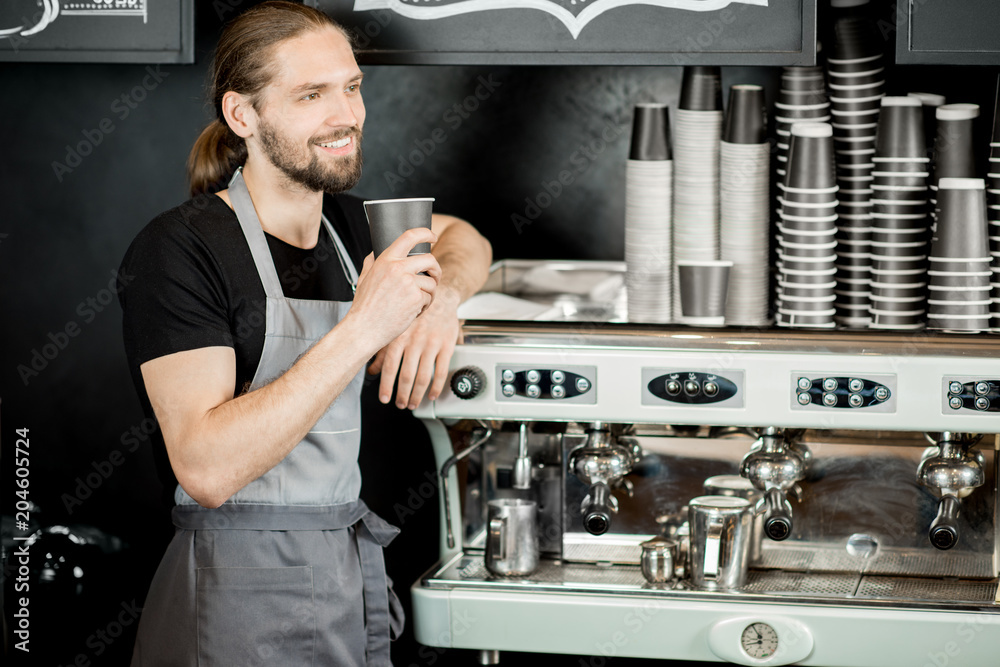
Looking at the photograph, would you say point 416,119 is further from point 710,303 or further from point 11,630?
point 11,630

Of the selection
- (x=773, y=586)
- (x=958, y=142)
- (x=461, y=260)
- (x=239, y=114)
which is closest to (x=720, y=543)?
(x=773, y=586)

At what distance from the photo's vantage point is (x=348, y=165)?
153cm

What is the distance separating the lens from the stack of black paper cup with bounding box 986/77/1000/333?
1.70 m

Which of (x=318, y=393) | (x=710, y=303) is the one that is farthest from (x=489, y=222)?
(x=318, y=393)

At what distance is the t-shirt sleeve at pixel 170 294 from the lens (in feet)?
4.45

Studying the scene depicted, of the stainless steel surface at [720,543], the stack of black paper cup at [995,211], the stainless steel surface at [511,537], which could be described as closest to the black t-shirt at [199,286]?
the stainless steel surface at [511,537]

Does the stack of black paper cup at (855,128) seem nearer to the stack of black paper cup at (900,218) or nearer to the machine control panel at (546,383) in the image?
the stack of black paper cup at (900,218)

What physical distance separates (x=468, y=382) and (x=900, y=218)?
76 cm

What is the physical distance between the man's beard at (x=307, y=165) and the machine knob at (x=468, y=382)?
352mm

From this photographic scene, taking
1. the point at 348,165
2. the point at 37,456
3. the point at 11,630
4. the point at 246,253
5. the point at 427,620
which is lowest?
the point at 11,630

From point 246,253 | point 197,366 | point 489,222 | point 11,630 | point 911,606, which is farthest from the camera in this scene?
point 489,222

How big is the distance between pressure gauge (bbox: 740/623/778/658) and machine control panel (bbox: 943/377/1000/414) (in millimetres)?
436

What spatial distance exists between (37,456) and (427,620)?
3.49 ft

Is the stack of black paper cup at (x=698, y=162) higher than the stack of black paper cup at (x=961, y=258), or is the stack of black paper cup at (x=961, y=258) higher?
the stack of black paper cup at (x=698, y=162)
